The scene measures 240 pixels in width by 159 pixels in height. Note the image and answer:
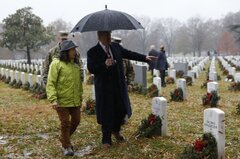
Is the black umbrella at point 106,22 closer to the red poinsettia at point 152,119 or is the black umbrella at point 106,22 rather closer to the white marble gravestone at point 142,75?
the red poinsettia at point 152,119

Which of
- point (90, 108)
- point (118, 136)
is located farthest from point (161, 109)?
point (90, 108)

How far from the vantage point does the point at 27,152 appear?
7.05m

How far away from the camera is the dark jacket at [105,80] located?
259 inches

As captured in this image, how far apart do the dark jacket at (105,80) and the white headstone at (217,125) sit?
1.40 meters

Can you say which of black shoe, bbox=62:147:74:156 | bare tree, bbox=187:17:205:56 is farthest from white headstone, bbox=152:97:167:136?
bare tree, bbox=187:17:205:56

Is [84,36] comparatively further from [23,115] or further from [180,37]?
[23,115]

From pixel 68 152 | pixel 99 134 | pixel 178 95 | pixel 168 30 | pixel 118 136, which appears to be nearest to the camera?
pixel 68 152

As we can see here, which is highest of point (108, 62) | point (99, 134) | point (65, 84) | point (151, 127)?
point (108, 62)

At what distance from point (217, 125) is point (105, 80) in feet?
6.30

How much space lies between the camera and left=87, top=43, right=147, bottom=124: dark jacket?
6566mm

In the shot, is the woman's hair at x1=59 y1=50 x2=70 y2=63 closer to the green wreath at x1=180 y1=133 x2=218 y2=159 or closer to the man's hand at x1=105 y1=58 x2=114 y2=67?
the man's hand at x1=105 y1=58 x2=114 y2=67

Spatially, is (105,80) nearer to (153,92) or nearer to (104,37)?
(104,37)

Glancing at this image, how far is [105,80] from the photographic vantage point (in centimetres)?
661

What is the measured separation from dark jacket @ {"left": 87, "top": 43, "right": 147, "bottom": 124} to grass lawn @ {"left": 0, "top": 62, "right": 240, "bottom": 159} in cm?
68
